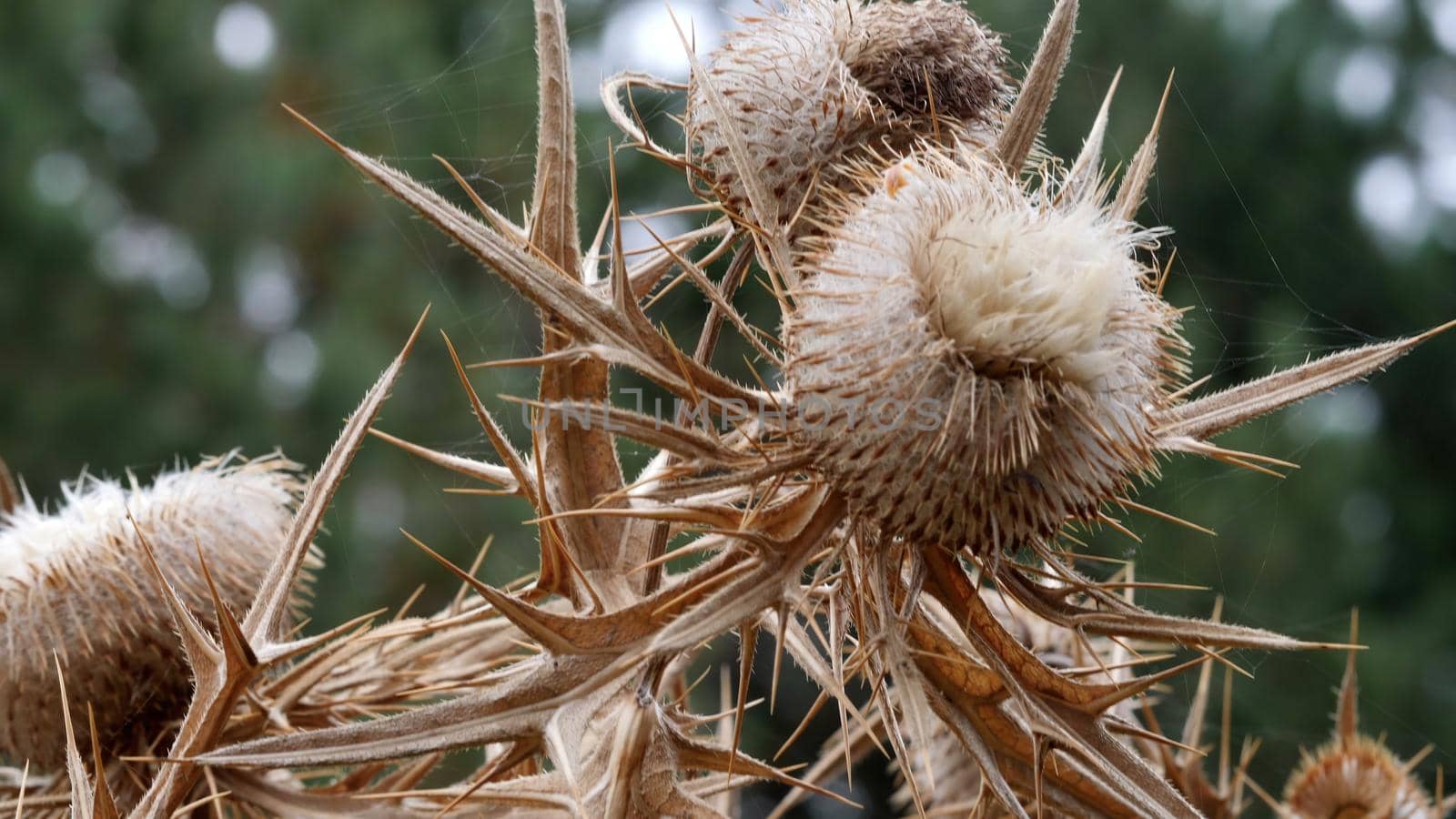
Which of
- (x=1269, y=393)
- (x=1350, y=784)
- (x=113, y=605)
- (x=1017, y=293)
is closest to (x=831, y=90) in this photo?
(x=1017, y=293)

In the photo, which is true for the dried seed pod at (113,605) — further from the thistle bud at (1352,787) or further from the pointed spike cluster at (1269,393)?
the thistle bud at (1352,787)

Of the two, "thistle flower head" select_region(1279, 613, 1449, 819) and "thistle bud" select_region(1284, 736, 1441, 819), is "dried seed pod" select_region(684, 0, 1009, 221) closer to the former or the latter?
"thistle flower head" select_region(1279, 613, 1449, 819)

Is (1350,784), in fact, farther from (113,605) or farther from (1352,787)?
(113,605)

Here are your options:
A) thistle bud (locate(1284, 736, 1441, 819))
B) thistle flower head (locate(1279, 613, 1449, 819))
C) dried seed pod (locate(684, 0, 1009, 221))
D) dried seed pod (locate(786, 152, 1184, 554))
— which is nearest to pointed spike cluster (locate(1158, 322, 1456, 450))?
dried seed pod (locate(786, 152, 1184, 554))

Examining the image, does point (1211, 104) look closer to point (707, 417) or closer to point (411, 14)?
point (411, 14)

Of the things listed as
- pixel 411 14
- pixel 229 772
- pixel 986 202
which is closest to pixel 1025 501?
pixel 986 202

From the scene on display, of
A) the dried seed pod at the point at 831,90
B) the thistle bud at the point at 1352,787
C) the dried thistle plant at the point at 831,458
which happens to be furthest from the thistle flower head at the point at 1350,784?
the dried seed pod at the point at 831,90
